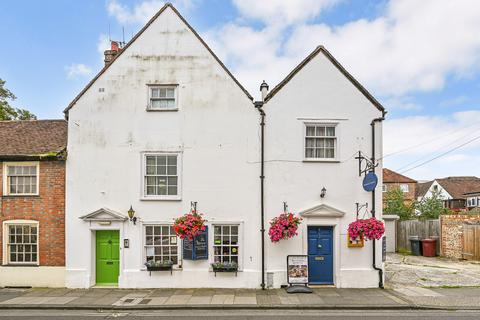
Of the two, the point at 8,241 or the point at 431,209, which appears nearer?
the point at 8,241

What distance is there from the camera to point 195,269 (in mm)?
12523

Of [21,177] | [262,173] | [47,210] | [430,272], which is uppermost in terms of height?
[262,173]

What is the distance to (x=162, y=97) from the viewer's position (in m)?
13.1

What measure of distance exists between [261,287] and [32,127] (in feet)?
38.2

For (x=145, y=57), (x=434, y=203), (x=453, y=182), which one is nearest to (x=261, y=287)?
(x=145, y=57)

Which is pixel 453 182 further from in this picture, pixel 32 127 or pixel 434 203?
pixel 32 127

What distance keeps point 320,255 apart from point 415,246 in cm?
1089

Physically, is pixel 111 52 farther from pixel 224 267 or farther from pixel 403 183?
pixel 403 183

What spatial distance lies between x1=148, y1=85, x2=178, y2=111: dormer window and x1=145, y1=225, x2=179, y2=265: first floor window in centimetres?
462

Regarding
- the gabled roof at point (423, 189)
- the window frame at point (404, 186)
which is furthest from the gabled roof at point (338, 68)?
the gabled roof at point (423, 189)

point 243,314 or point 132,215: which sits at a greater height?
point 132,215

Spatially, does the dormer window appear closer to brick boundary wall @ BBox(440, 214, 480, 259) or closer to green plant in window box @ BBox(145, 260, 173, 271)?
green plant in window box @ BBox(145, 260, 173, 271)

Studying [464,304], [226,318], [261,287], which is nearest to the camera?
[226,318]

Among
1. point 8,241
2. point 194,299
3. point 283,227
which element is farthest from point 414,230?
point 8,241
